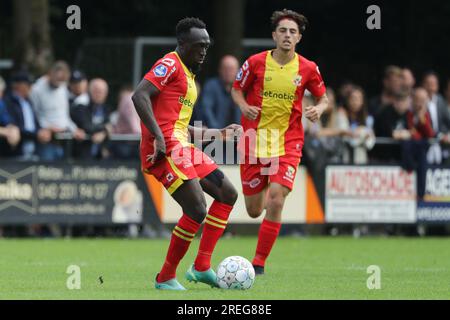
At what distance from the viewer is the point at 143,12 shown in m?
29.9

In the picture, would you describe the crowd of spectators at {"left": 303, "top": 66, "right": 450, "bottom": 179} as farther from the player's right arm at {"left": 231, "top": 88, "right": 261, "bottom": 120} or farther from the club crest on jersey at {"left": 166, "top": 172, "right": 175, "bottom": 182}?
the club crest on jersey at {"left": 166, "top": 172, "right": 175, "bottom": 182}

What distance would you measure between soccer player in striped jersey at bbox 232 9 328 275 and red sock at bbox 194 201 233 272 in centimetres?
159

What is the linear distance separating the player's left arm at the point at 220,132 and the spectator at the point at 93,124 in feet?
25.7

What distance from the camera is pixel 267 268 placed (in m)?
13.9

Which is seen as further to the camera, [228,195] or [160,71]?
[228,195]

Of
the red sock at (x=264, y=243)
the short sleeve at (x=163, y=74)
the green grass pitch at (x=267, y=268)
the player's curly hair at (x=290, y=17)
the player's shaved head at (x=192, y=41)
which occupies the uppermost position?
the player's curly hair at (x=290, y=17)

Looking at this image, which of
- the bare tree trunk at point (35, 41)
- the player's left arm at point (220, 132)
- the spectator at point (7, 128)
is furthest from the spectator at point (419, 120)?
the player's left arm at point (220, 132)

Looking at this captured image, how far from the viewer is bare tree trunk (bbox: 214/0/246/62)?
80.1ft

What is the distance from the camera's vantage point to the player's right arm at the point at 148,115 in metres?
10.8

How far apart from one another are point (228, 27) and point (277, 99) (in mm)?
11433

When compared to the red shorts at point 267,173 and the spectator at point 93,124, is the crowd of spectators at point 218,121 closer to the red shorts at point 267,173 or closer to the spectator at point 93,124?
the spectator at point 93,124
